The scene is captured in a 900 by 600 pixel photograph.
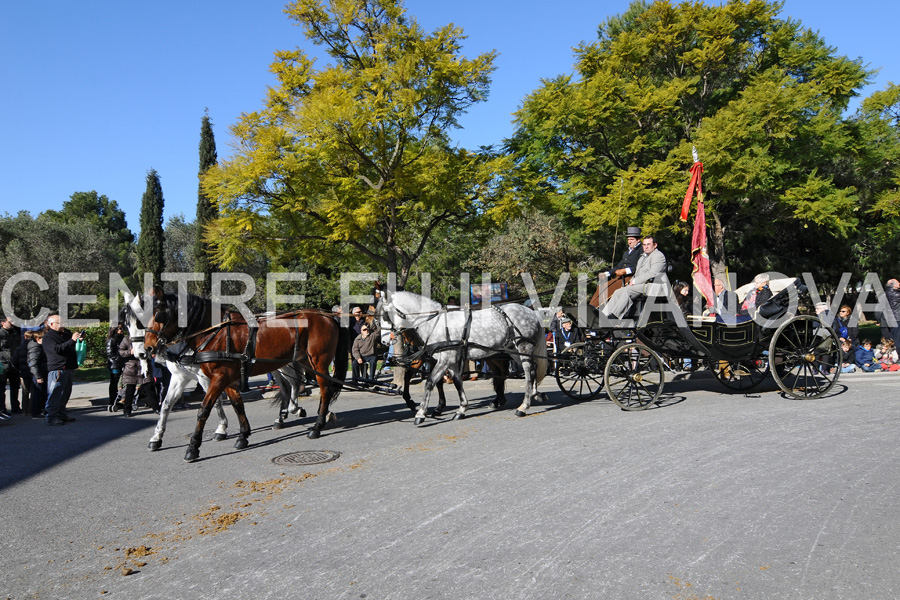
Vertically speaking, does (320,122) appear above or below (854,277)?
above

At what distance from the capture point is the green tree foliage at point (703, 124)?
1770 centimetres

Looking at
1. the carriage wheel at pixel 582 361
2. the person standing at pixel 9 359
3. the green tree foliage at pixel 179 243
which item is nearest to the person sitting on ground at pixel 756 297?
the carriage wheel at pixel 582 361

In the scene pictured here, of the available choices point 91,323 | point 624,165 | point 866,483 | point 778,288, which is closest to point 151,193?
point 91,323

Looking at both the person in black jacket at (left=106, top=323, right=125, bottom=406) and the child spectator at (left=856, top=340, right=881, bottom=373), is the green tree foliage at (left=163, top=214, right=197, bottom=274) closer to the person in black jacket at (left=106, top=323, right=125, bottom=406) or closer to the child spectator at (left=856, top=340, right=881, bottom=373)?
the person in black jacket at (left=106, top=323, right=125, bottom=406)

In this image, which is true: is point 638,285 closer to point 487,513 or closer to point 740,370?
point 740,370

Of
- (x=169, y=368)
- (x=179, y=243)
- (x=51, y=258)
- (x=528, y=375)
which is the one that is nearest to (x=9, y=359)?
(x=169, y=368)

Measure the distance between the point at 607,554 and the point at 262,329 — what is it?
19.0 ft

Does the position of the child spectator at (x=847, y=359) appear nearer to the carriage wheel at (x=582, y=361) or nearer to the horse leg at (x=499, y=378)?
the carriage wheel at (x=582, y=361)

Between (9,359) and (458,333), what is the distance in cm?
845

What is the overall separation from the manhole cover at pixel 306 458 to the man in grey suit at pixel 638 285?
4493 millimetres

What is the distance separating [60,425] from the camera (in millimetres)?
10125

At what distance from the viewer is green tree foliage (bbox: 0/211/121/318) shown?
111 ft

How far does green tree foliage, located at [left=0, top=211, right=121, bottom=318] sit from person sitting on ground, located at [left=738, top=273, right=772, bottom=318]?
34.4 metres

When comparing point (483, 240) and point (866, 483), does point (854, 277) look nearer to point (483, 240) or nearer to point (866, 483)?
point (483, 240)
